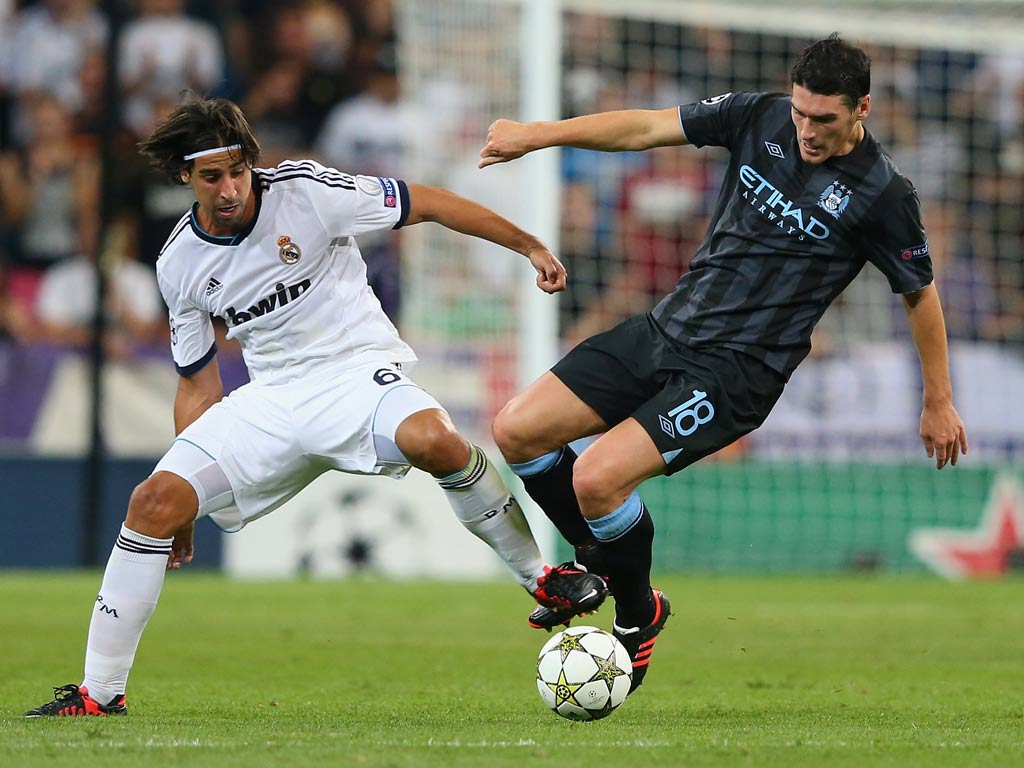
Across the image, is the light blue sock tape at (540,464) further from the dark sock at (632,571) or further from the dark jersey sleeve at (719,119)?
the dark jersey sleeve at (719,119)

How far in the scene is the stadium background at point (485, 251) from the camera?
13.3 metres

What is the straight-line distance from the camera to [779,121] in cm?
601

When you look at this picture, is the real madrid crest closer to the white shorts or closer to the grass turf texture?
the white shorts

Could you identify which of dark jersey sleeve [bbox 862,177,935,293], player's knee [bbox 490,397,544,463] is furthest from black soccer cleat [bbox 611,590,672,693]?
dark jersey sleeve [bbox 862,177,935,293]

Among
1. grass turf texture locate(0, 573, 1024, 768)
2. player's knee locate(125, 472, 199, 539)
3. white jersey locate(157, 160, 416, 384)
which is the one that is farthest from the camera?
white jersey locate(157, 160, 416, 384)

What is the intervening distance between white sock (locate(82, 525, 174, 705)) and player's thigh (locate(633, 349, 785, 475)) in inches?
70.7

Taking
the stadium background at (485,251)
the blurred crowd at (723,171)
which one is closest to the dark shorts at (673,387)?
the stadium background at (485,251)

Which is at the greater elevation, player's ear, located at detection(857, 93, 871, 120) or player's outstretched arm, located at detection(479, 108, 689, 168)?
player's ear, located at detection(857, 93, 871, 120)

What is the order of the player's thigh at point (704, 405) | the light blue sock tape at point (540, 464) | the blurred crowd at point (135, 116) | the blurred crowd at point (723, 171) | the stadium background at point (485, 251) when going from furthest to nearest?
1. the blurred crowd at point (723, 171)
2. the blurred crowd at point (135, 116)
3. the stadium background at point (485, 251)
4. the light blue sock tape at point (540, 464)
5. the player's thigh at point (704, 405)

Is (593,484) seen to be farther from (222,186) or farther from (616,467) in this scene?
(222,186)

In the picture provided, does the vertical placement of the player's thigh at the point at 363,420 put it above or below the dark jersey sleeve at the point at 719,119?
below

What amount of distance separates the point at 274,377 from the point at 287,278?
1.23ft

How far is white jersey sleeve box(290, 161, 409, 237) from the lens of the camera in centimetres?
607

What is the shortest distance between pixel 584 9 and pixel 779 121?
7.91 meters
